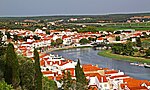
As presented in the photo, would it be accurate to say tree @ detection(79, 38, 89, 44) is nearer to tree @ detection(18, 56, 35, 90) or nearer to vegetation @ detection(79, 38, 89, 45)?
vegetation @ detection(79, 38, 89, 45)

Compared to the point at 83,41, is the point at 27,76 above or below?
above

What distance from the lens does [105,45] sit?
6400cm

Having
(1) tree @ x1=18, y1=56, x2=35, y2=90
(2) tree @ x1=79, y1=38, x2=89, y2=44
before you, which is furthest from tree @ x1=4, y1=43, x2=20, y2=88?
(2) tree @ x1=79, y1=38, x2=89, y2=44

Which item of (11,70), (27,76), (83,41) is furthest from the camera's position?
(83,41)

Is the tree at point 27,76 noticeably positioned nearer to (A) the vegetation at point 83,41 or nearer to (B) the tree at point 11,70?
(B) the tree at point 11,70

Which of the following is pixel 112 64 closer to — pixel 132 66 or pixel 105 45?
pixel 132 66

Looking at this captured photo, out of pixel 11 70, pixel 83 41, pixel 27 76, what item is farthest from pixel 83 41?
pixel 11 70

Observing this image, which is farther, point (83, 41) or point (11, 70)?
point (83, 41)

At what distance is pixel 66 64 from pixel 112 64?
1099cm

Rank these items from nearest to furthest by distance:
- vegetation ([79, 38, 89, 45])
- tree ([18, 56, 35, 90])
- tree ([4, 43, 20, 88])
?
tree ([4, 43, 20, 88]) < tree ([18, 56, 35, 90]) < vegetation ([79, 38, 89, 45])

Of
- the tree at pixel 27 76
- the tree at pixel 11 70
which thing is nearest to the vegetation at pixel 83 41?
the tree at pixel 27 76

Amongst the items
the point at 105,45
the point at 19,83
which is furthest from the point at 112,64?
the point at 19,83

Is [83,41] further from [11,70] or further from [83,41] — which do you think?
[11,70]

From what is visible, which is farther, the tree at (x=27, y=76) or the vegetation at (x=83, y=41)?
the vegetation at (x=83, y=41)
